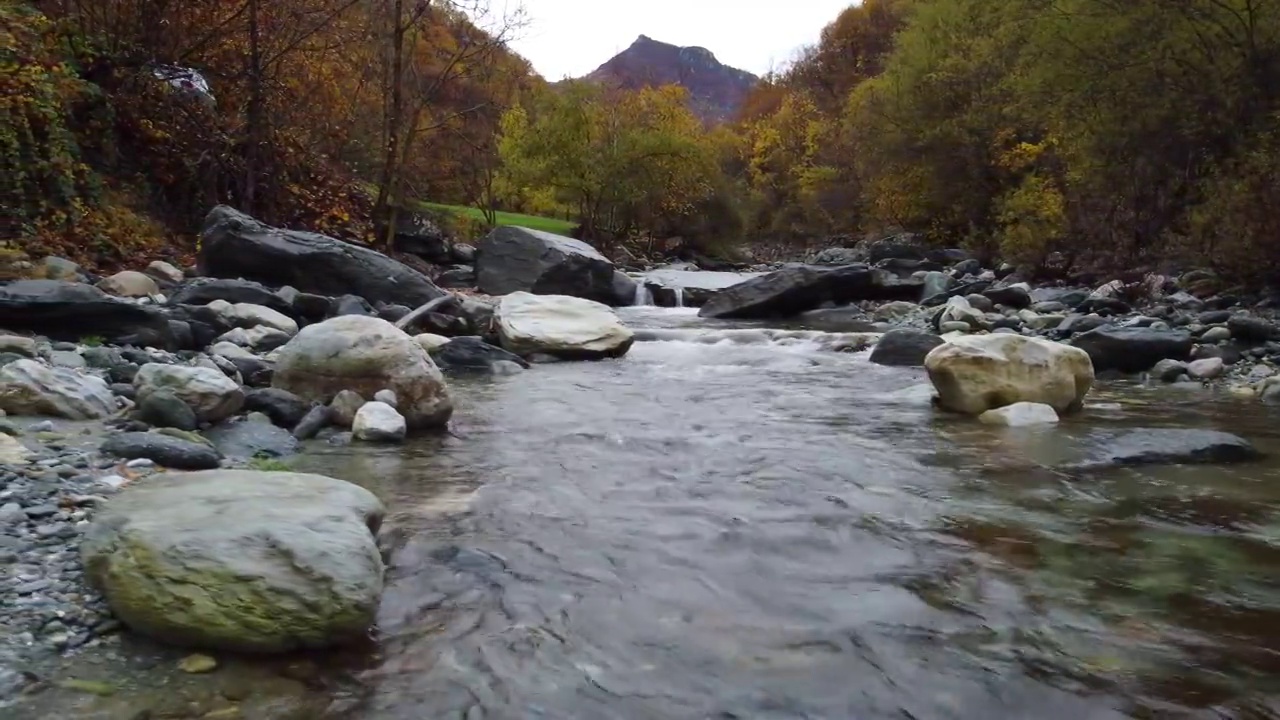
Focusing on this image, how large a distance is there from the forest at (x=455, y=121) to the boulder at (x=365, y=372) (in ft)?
18.8

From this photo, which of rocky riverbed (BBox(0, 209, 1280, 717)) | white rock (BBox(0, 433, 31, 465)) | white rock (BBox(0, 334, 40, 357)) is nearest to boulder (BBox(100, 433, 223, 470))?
rocky riverbed (BBox(0, 209, 1280, 717))

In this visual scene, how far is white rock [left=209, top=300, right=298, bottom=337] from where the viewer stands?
9.05 m

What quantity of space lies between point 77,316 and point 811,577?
621 centimetres

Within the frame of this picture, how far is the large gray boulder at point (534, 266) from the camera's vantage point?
16.2 metres

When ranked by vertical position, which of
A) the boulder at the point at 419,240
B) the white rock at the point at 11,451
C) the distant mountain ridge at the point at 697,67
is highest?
the distant mountain ridge at the point at 697,67

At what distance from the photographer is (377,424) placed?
589 centimetres

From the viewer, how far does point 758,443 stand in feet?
20.3

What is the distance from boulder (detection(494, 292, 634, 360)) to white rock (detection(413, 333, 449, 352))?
775 mm

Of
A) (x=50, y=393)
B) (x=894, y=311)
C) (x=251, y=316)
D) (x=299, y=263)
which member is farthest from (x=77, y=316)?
(x=894, y=311)

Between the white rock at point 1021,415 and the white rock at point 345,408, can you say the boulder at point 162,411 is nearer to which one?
the white rock at point 345,408

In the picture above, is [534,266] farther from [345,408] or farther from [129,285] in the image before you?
[345,408]

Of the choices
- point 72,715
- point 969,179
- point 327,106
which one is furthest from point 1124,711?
point 969,179

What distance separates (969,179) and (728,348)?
16.7 m

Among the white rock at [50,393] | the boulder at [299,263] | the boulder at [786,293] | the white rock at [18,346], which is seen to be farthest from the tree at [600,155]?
the white rock at [50,393]
